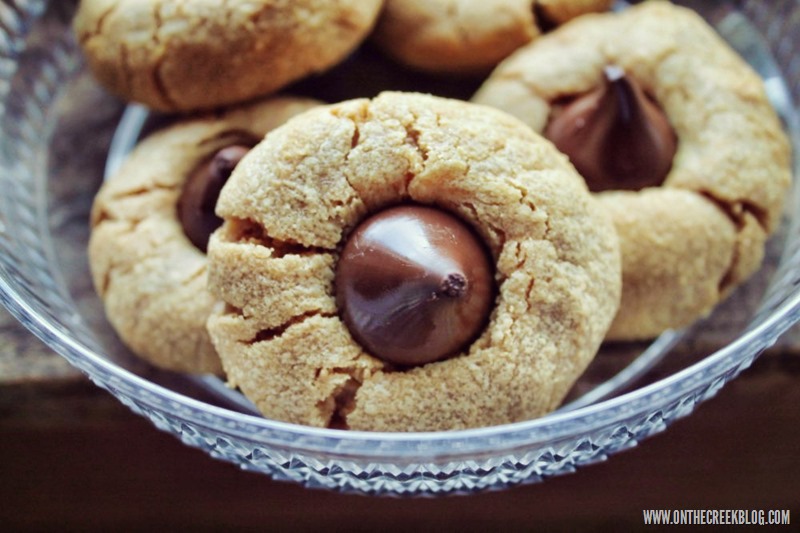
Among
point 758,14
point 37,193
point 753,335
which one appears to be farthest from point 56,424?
point 758,14

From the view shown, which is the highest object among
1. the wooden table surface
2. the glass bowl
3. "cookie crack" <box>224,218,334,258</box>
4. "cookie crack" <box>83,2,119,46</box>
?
"cookie crack" <box>83,2,119,46</box>

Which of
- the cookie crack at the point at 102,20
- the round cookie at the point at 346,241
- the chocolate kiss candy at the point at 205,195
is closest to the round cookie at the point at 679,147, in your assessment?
the round cookie at the point at 346,241

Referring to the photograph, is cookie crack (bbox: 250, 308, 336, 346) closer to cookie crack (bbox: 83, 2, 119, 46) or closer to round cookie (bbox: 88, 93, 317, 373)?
round cookie (bbox: 88, 93, 317, 373)

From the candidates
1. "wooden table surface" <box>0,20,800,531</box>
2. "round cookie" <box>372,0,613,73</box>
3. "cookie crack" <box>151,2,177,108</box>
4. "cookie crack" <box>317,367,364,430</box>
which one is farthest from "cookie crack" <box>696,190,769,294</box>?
"cookie crack" <box>151,2,177,108</box>

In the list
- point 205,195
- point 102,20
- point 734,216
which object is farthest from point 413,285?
point 102,20

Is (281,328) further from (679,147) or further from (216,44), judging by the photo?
(679,147)

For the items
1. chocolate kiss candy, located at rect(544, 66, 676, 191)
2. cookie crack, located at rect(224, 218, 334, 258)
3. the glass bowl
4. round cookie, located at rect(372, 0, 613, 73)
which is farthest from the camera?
round cookie, located at rect(372, 0, 613, 73)

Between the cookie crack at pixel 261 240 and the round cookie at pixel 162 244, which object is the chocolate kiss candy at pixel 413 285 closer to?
the cookie crack at pixel 261 240
